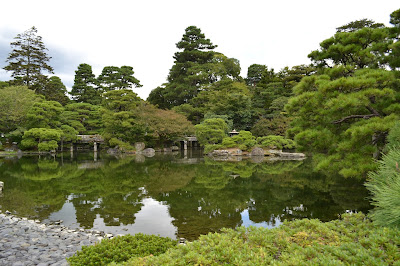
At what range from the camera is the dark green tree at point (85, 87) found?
3303cm

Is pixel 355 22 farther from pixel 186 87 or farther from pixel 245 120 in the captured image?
pixel 186 87

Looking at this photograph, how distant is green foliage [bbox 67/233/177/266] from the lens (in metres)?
2.62

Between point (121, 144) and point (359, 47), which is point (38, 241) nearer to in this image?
point (359, 47)

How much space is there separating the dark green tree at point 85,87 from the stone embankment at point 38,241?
3008 centimetres

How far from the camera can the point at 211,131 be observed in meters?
21.8

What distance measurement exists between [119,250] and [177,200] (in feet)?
16.4

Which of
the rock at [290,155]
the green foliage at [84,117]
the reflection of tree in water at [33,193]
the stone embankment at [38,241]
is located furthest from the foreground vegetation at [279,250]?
the green foliage at [84,117]

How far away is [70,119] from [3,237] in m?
25.6

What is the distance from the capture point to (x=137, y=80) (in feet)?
111

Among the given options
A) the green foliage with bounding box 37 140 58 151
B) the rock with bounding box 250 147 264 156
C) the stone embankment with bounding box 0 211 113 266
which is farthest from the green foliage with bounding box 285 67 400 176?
the green foliage with bounding box 37 140 58 151

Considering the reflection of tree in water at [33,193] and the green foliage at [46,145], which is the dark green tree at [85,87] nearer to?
the green foliage at [46,145]

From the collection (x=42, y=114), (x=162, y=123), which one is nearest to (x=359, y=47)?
(x=162, y=123)

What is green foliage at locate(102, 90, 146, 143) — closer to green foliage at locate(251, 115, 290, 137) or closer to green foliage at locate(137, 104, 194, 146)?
green foliage at locate(137, 104, 194, 146)

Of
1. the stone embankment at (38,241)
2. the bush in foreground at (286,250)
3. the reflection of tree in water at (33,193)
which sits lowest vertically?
the reflection of tree in water at (33,193)
